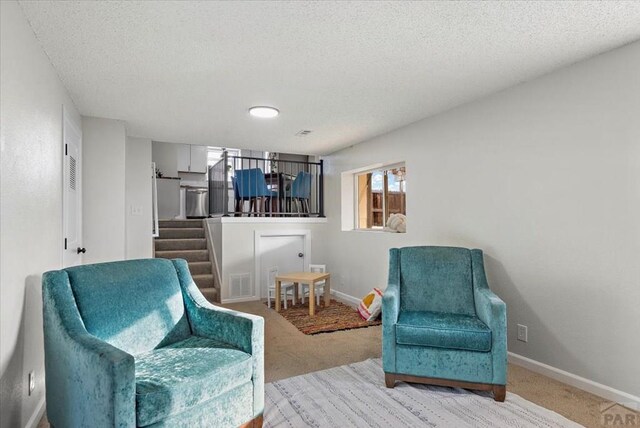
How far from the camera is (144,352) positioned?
6.73 feet

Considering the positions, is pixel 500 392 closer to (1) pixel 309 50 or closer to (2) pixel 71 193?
(1) pixel 309 50

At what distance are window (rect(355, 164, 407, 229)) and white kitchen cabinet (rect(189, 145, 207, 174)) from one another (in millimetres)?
4608

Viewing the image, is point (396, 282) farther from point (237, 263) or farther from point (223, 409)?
point (237, 263)

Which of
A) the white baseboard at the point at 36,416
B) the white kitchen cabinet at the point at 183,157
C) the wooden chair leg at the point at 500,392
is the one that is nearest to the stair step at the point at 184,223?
the white kitchen cabinet at the point at 183,157

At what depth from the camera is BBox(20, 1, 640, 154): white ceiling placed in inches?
75.1

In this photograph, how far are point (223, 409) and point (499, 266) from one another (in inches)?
94.8

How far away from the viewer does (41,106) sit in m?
2.25

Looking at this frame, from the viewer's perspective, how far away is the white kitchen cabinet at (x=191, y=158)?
820 centimetres

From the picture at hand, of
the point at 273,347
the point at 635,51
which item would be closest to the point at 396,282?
the point at 273,347

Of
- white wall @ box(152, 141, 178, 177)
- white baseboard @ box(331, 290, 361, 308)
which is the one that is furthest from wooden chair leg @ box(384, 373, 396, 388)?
white wall @ box(152, 141, 178, 177)

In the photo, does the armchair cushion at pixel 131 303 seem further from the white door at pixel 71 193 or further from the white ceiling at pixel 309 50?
the white ceiling at pixel 309 50

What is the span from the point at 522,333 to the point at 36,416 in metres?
3.35

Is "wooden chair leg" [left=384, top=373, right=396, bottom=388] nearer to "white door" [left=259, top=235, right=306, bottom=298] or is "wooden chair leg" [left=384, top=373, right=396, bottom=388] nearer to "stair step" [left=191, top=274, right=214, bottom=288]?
"white door" [left=259, top=235, right=306, bottom=298]

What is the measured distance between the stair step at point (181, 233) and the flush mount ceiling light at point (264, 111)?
11.0 ft
